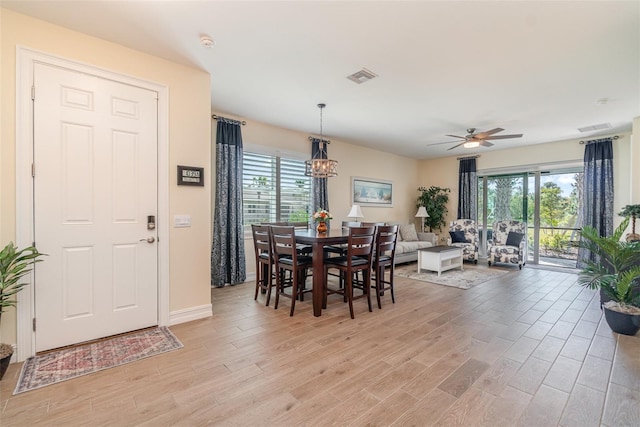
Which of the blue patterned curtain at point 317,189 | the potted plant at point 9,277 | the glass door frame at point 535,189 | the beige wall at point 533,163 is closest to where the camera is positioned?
the potted plant at point 9,277

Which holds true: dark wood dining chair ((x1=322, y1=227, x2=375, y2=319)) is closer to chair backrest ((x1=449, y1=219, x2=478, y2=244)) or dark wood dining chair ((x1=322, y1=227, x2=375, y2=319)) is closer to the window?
the window

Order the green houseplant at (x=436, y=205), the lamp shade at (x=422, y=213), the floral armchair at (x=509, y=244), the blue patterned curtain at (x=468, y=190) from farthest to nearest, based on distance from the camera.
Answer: the green houseplant at (x=436, y=205) → the lamp shade at (x=422, y=213) → the blue patterned curtain at (x=468, y=190) → the floral armchair at (x=509, y=244)

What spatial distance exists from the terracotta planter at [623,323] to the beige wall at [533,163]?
2.87 meters

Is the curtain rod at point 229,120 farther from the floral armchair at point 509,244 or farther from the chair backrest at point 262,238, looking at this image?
the floral armchair at point 509,244

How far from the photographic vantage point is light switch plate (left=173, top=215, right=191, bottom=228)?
2.96 metres

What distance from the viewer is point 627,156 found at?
17.4 feet

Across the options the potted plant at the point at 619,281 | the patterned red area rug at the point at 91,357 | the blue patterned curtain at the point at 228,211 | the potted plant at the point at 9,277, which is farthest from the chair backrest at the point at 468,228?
the potted plant at the point at 9,277

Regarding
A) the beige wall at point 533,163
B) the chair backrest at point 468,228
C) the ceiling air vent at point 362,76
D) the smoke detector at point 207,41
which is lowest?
the chair backrest at point 468,228

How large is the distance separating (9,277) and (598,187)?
8558mm

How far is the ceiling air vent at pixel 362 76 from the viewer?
10.3 ft

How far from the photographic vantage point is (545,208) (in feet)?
21.0

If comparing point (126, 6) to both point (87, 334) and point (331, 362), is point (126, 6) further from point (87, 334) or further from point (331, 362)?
point (331, 362)

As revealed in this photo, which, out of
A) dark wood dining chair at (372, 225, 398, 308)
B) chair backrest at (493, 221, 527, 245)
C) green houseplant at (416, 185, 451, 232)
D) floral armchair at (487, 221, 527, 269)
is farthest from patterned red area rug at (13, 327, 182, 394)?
green houseplant at (416, 185, 451, 232)

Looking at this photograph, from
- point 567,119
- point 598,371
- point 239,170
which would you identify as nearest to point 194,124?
point 239,170
